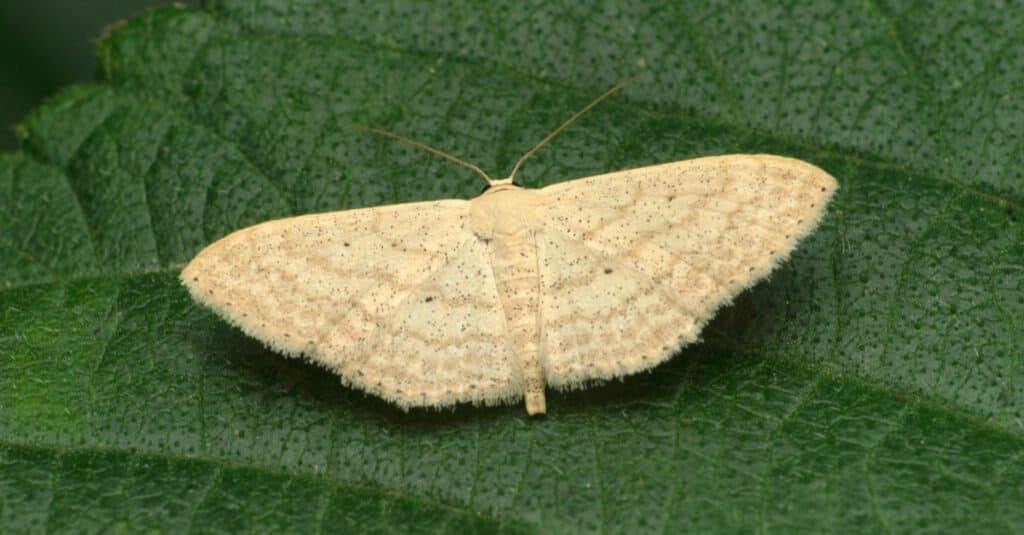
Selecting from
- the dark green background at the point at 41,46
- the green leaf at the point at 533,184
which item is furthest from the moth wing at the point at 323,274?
the dark green background at the point at 41,46

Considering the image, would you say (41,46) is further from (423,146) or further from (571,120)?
(571,120)

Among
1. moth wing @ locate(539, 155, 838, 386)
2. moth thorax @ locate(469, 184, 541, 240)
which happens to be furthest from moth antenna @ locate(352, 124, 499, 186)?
moth wing @ locate(539, 155, 838, 386)

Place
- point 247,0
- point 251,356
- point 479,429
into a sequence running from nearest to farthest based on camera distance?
point 479,429
point 251,356
point 247,0

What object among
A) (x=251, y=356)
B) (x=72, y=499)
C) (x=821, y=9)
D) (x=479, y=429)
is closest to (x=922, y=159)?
(x=821, y=9)

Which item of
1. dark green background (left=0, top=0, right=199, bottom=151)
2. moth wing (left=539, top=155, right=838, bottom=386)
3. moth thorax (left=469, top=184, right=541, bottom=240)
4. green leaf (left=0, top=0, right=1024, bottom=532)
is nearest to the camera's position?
green leaf (left=0, top=0, right=1024, bottom=532)

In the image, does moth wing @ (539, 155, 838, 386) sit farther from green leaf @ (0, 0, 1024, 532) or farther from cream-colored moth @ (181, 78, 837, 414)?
green leaf @ (0, 0, 1024, 532)

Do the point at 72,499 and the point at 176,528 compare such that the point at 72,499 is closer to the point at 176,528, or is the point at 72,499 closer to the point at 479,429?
the point at 176,528

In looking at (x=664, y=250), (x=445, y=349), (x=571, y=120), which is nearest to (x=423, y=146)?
(x=571, y=120)
